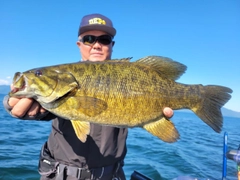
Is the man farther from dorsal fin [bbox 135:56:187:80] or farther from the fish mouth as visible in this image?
dorsal fin [bbox 135:56:187:80]

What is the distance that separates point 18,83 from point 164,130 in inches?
91.2

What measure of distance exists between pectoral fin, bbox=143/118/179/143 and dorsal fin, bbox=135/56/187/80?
77cm

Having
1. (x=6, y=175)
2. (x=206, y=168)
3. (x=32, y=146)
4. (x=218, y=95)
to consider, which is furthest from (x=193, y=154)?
(x=218, y=95)

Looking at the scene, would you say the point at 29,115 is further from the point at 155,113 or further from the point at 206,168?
the point at 206,168

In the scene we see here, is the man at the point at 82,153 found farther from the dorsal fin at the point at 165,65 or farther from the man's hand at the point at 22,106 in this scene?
the dorsal fin at the point at 165,65

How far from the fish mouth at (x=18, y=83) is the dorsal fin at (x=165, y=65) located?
5.63 ft

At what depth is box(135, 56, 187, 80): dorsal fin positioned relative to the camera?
3.57 m

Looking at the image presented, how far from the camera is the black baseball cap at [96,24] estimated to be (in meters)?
4.53

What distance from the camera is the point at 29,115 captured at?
10.3ft

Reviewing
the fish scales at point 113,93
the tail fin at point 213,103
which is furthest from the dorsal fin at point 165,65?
the tail fin at point 213,103

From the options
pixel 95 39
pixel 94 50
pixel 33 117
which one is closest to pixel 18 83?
pixel 33 117

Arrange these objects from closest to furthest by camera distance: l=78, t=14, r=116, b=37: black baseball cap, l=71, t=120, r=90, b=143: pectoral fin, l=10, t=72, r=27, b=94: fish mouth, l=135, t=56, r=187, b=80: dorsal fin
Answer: l=10, t=72, r=27, b=94: fish mouth, l=71, t=120, r=90, b=143: pectoral fin, l=135, t=56, r=187, b=80: dorsal fin, l=78, t=14, r=116, b=37: black baseball cap

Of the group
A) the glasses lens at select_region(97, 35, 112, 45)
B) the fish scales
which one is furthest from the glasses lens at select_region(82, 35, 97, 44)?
the fish scales

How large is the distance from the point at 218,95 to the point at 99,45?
97.6 inches
